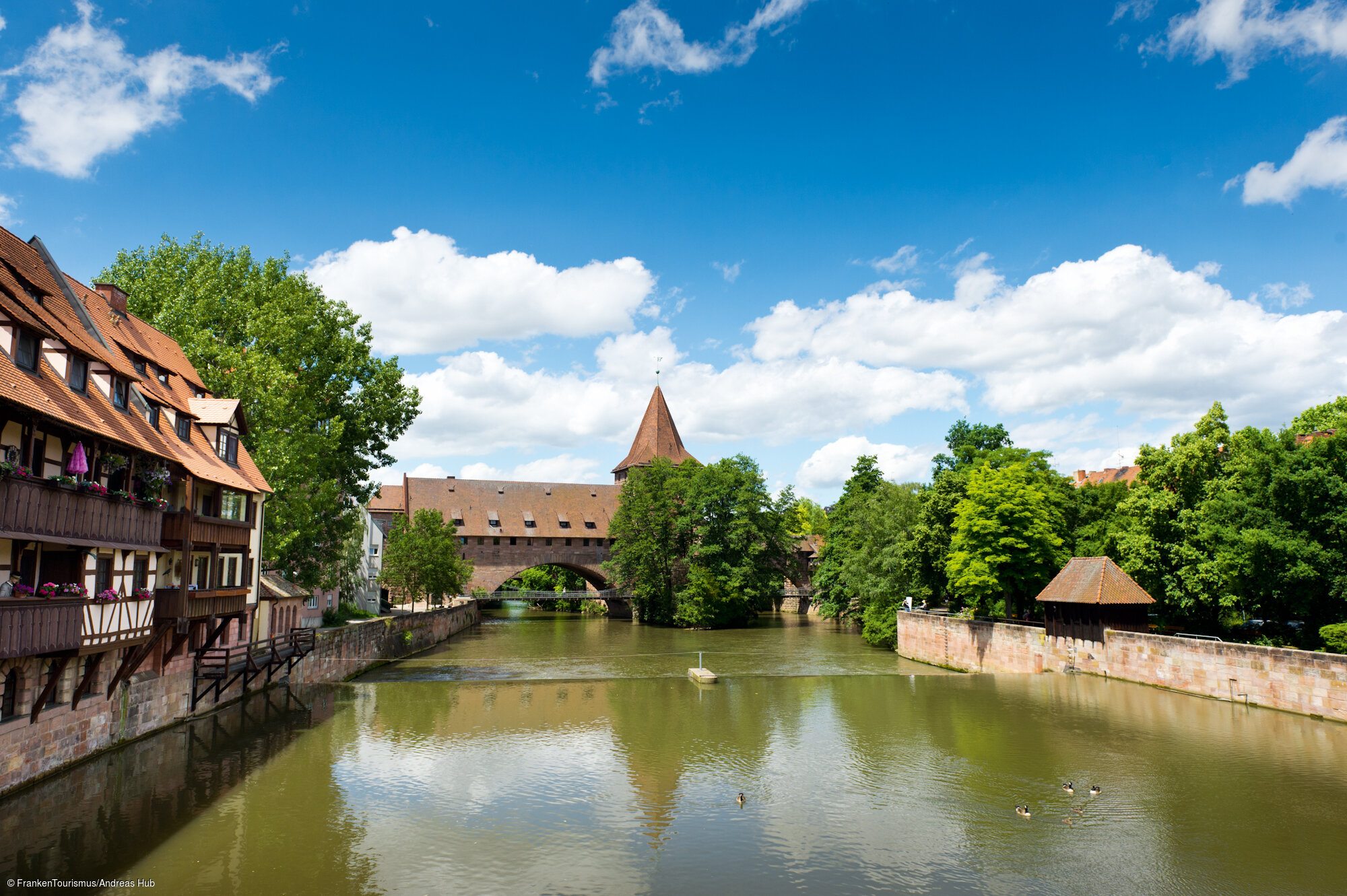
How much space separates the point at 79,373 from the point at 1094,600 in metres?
29.4

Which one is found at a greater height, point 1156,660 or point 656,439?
point 656,439

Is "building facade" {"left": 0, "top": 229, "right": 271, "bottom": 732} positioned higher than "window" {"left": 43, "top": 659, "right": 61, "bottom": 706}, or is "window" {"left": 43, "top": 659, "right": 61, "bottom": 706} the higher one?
"building facade" {"left": 0, "top": 229, "right": 271, "bottom": 732}

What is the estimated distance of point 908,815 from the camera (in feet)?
50.5

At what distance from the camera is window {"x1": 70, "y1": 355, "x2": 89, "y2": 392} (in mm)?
15672

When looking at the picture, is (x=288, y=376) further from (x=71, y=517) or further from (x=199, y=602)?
(x=71, y=517)

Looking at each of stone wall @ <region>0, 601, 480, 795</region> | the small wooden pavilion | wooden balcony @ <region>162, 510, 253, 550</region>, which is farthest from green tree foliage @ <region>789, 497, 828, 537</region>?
wooden balcony @ <region>162, 510, 253, 550</region>

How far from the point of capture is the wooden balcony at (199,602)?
1830 cm

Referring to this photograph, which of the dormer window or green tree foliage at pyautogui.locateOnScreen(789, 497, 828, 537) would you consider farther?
green tree foliage at pyautogui.locateOnScreen(789, 497, 828, 537)

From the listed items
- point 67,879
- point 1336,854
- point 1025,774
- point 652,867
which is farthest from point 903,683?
point 67,879

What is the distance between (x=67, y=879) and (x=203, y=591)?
30.3 ft

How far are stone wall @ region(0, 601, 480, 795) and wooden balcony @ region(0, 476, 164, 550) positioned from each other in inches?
93.2

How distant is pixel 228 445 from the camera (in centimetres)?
2350

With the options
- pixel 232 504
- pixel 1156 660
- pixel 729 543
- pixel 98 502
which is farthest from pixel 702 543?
pixel 98 502

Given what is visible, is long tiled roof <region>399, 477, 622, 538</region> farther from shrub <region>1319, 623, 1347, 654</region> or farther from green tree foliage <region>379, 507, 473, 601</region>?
shrub <region>1319, 623, 1347, 654</region>
